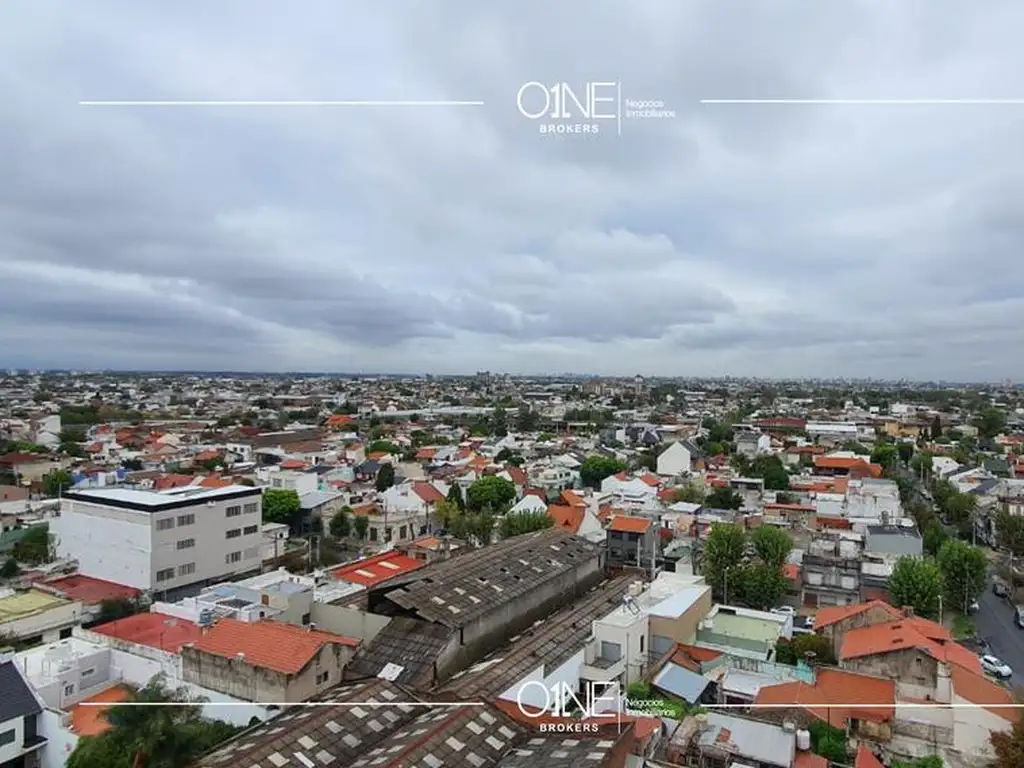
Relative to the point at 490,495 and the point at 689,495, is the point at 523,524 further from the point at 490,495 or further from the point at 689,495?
the point at 689,495

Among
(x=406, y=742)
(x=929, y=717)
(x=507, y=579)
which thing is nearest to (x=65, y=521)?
(x=507, y=579)

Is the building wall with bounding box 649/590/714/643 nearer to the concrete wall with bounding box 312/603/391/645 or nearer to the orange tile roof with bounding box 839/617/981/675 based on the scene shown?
the orange tile roof with bounding box 839/617/981/675

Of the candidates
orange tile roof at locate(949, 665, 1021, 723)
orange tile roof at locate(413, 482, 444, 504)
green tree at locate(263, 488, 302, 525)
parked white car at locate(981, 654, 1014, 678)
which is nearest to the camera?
orange tile roof at locate(949, 665, 1021, 723)

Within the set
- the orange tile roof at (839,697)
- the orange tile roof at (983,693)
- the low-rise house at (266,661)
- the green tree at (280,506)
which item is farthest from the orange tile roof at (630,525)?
the low-rise house at (266,661)

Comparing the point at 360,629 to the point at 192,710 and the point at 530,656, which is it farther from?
the point at 192,710

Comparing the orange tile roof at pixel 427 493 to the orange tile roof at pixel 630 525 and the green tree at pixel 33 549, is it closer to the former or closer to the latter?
the orange tile roof at pixel 630 525

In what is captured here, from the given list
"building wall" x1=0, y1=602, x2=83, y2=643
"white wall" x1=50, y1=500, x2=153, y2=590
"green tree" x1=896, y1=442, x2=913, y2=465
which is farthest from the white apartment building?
"green tree" x1=896, y1=442, x2=913, y2=465

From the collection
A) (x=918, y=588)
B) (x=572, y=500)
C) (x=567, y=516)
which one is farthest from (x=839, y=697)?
(x=572, y=500)
